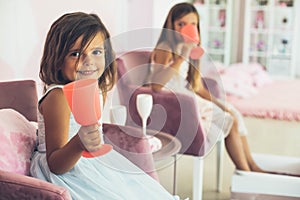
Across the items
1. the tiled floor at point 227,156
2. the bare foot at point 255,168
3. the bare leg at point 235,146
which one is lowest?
the tiled floor at point 227,156

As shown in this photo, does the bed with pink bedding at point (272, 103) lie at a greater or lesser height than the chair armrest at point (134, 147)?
lesser

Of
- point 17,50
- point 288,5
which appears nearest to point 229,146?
point 17,50

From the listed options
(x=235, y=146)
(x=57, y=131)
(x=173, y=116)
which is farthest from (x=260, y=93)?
(x=57, y=131)

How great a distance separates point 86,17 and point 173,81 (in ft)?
3.21

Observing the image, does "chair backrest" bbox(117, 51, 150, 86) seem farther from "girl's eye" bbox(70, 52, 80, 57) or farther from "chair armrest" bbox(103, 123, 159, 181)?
"girl's eye" bbox(70, 52, 80, 57)

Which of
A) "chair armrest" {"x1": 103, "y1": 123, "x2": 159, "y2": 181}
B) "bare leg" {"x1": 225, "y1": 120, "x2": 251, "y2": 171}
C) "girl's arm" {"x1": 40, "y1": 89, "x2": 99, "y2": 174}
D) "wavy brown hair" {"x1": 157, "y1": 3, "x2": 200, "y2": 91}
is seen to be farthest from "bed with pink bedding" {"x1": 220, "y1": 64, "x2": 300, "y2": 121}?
"girl's arm" {"x1": 40, "y1": 89, "x2": 99, "y2": 174}

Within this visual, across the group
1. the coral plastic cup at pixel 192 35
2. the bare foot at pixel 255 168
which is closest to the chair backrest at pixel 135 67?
the coral plastic cup at pixel 192 35

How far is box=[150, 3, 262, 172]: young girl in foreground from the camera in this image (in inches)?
108

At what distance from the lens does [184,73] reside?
9.27ft

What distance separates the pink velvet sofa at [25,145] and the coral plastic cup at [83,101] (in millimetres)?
245

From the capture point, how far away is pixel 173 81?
8.97 feet

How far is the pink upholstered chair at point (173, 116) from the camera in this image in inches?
101

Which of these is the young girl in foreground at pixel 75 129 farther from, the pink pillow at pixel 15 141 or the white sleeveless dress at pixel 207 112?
the white sleeveless dress at pixel 207 112

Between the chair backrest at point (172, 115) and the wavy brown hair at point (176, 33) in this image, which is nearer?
the chair backrest at point (172, 115)
